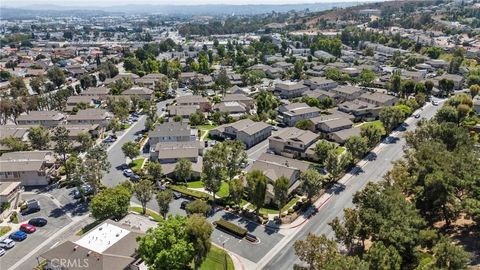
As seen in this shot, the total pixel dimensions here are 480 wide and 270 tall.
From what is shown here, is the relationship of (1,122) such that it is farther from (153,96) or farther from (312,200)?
(312,200)

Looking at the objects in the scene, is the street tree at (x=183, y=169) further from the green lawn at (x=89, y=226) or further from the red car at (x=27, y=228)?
the red car at (x=27, y=228)

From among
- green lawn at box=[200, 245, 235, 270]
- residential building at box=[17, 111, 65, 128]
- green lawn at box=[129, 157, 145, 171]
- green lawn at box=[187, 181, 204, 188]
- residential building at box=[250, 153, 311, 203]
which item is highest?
residential building at box=[250, 153, 311, 203]

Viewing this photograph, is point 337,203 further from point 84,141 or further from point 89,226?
point 84,141

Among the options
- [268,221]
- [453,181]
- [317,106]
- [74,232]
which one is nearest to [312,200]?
[268,221]

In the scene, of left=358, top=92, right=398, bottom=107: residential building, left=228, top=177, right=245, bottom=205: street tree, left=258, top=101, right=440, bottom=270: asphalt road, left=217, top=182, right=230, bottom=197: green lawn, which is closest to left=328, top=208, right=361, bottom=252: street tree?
left=258, top=101, right=440, bottom=270: asphalt road

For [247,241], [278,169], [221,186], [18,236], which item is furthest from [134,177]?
[247,241]

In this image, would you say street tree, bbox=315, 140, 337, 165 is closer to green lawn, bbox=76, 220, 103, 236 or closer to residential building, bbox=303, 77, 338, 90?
green lawn, bbox=76, 220, 103, 236
